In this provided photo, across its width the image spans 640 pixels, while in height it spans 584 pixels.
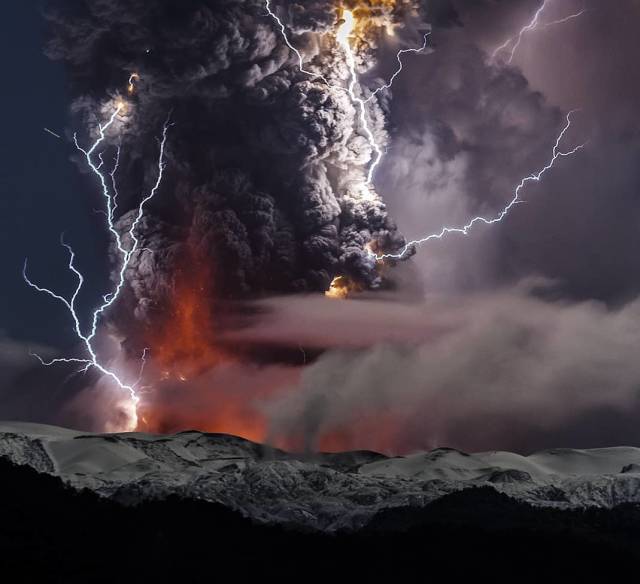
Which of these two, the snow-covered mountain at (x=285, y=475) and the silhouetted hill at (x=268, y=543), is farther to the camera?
the snow-covered mountain at (x=285, y=475)

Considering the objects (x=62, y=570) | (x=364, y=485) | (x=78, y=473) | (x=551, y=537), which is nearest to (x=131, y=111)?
(x=78, y=473)

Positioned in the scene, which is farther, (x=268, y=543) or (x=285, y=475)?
(x=285, y=475)

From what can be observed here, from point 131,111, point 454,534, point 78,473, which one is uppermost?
point 131,111

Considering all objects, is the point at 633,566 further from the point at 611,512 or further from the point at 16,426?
the point at 16,426

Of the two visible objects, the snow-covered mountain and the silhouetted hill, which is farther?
the snow-covered mountain

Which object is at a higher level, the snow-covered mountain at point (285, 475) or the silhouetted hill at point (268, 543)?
the snow-covered mountain at point (285, 475)

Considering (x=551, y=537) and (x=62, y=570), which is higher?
(x=551, y=537)

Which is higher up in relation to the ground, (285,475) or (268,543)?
(285,475)

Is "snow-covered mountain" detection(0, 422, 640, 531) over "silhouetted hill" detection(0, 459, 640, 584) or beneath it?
over
